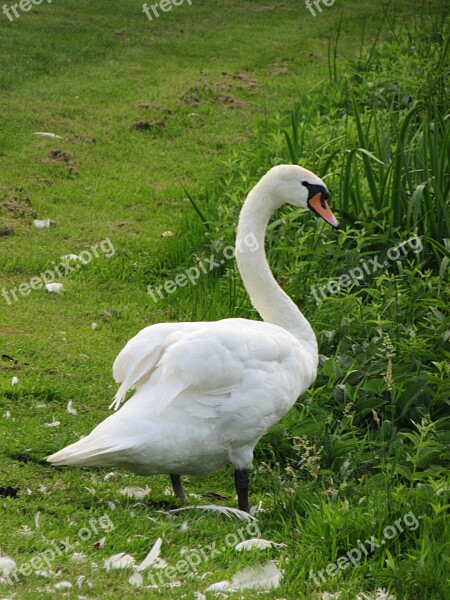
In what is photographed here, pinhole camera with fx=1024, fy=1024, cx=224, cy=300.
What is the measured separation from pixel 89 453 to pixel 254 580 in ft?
2.80

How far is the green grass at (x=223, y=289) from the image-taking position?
4.11 meters

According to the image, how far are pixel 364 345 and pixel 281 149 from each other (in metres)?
3.42

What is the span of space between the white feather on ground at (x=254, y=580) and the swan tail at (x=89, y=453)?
727mm

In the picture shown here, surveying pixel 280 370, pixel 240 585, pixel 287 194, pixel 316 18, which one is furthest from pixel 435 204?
pixel 316 18

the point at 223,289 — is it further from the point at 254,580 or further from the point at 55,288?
the point at 254,580

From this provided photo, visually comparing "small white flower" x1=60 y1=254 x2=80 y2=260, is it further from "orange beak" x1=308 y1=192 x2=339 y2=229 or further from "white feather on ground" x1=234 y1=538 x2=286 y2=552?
"white feather on ground" x1=234 y1=538 x2=286 y2=552

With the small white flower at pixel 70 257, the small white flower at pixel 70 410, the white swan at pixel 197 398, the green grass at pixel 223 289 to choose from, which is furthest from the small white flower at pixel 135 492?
the small white flower at pixel 70 257

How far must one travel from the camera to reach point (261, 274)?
526 centimetres

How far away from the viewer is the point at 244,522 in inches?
175

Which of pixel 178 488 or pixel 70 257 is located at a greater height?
pixel 178 488

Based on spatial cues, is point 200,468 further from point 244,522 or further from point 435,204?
point 435,204

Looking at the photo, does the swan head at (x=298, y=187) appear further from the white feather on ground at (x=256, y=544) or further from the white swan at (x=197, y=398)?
the white feather on ground at (x=256, y=544)

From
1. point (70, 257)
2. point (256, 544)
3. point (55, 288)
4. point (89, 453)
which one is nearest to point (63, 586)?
point (89, 453)

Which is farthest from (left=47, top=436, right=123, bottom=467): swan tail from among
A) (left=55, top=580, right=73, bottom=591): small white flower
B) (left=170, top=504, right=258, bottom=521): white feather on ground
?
(left=55, top=580, right=73, bottom=591): small white flower
